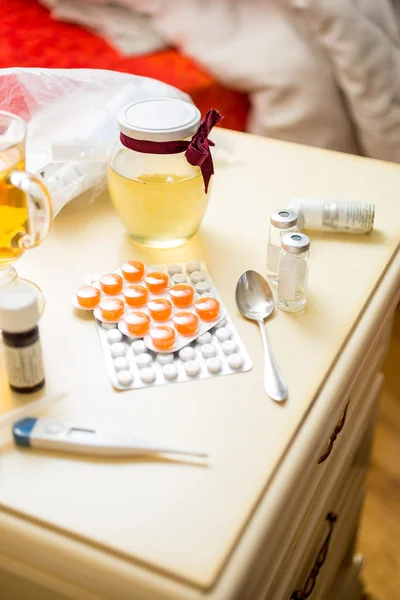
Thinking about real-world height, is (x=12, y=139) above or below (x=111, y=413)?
above

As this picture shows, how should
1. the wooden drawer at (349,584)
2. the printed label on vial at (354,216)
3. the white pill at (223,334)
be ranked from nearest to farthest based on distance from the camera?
the white pill at (223,334) → the printed label on vial at (354,216) → the wooden drawer at (349,584)

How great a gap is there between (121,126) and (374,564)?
2.73 ft

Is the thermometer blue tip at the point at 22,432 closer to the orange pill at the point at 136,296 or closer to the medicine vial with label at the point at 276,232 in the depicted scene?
the orange pill at the point at 136,296

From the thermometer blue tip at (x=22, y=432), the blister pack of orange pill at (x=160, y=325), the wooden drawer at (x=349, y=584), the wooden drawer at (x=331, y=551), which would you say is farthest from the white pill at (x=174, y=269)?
the wooden drawer at (x=349, y=584)

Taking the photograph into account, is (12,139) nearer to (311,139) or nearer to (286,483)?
(286,483)

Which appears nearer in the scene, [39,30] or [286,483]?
[286,483]

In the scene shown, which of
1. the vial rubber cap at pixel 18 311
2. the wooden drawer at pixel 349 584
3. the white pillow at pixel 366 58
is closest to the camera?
the vial rubber cap at pixel 18 311

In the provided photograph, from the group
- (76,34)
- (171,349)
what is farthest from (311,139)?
(171,349)

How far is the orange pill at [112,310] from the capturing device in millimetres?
565

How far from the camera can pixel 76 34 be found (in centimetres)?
121

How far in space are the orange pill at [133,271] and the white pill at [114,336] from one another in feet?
0.24

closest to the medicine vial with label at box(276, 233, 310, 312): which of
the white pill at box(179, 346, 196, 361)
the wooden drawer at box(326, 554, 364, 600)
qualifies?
the white pill at box(179, 346, 196, 361)

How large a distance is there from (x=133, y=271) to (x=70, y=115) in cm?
25

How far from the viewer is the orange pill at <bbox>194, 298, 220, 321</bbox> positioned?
0.57m
